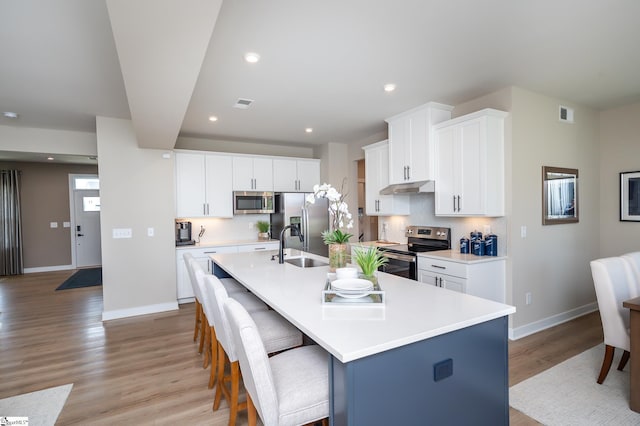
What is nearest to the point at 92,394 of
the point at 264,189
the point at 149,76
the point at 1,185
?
the point at 149,76

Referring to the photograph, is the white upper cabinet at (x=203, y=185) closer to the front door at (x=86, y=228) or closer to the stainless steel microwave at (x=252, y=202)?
the stainless steel microwave at (x=252, y=202)

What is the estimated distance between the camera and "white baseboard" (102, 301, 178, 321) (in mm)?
4238

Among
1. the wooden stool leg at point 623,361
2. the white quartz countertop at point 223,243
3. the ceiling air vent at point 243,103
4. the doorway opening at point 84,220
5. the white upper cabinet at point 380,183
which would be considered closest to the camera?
the wooden stool leg at point 623,361

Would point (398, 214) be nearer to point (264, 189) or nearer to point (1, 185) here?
point (264, 189)

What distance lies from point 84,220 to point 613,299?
9543mm

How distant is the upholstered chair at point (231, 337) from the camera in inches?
73.3

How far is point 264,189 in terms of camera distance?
18.3 ft

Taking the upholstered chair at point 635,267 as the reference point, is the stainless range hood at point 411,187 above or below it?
above

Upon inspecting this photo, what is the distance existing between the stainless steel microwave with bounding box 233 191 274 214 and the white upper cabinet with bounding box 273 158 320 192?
0.80 feet

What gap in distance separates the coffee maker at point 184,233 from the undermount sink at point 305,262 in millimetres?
2485

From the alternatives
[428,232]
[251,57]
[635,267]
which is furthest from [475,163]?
[251,57]

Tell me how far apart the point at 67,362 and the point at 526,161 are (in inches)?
200

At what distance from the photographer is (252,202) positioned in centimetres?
555

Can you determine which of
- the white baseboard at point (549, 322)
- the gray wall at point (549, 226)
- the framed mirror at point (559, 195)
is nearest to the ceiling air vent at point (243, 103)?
the gray wall at point (549, 226)
